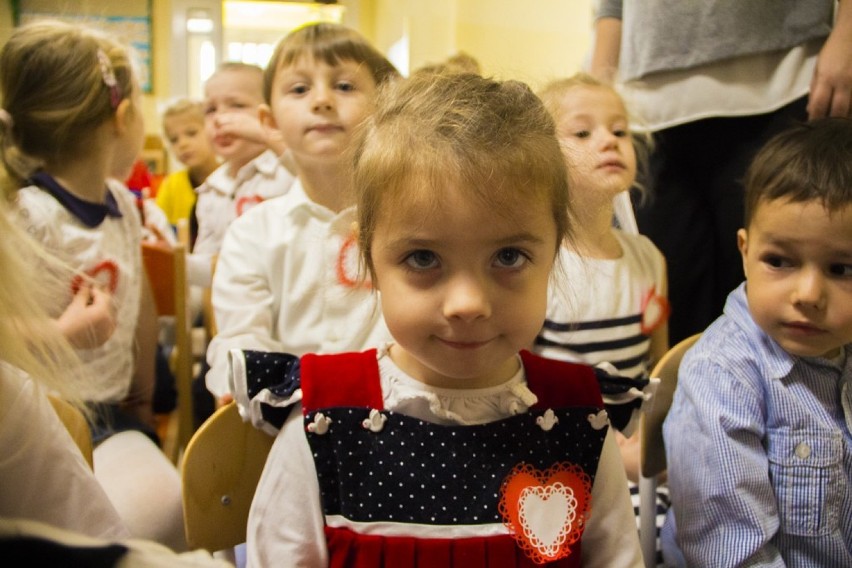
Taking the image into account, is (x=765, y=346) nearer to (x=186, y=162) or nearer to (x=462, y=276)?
(x=462, y=276)

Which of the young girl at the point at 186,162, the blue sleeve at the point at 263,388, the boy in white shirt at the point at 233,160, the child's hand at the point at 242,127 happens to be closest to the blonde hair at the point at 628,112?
the blue sleeve at the point at 263,388

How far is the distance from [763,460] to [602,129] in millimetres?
631

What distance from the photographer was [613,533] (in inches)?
30.4

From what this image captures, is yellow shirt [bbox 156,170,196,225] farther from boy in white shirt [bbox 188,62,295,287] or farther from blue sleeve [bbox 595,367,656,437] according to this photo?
blue sleeve [bbox 595,367,656,437]

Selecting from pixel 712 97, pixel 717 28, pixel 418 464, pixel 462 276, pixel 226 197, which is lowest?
pixel 226 197

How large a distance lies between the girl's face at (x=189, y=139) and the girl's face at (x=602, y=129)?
77.2 inches

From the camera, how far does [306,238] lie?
1.25 metres

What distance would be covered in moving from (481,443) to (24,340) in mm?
496

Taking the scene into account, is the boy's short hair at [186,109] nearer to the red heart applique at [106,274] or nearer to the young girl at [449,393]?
the red heart applique at [106,274]

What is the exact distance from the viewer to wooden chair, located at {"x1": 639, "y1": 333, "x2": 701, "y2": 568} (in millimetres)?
1001

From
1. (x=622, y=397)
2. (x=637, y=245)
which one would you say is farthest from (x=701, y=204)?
(x=622, y=397)

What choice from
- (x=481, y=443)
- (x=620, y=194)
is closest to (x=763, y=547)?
(x=481, y=443)

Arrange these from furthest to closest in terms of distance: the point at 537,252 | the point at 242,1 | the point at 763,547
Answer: the point at 242,1
the point at 763,547
the point at 537,252

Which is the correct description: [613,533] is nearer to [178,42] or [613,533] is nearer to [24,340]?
[24,340]
